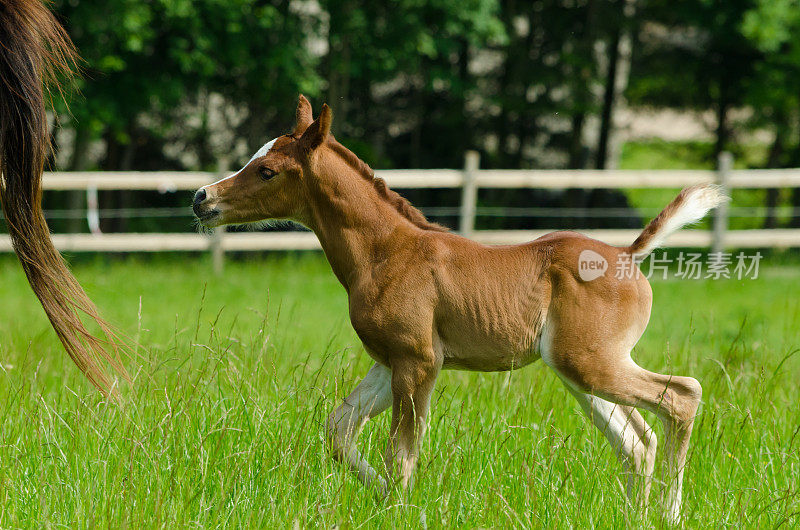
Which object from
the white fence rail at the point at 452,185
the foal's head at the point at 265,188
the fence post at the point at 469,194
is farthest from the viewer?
the fence post at the point at 469,194

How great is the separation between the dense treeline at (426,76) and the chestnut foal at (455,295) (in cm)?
811

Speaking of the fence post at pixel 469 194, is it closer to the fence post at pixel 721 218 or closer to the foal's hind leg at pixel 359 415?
the fence post at pixel 721 218

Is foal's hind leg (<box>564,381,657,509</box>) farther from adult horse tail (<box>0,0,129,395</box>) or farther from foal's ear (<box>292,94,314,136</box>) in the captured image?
adult horse tail (<box>0,0,129,395</box>)

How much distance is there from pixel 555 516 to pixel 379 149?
13.5 metres

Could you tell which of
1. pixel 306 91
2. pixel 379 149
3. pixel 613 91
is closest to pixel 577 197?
pixel 613 91

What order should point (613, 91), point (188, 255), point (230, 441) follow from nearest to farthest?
point (230, 441) → point (188, 255) → point (613, 91)

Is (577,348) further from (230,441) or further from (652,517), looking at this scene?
(230,441)

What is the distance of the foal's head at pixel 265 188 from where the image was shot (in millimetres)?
3102

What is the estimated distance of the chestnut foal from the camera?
2.98 m

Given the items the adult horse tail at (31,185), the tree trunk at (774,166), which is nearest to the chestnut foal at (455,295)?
the adult horse tail at (31,185)

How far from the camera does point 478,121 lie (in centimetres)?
1619

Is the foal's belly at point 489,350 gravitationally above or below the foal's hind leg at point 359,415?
above

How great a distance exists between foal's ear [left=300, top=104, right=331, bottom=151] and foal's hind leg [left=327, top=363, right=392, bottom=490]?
0.87 metres

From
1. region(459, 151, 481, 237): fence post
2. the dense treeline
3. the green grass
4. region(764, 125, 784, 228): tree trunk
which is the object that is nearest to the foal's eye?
the green grass
